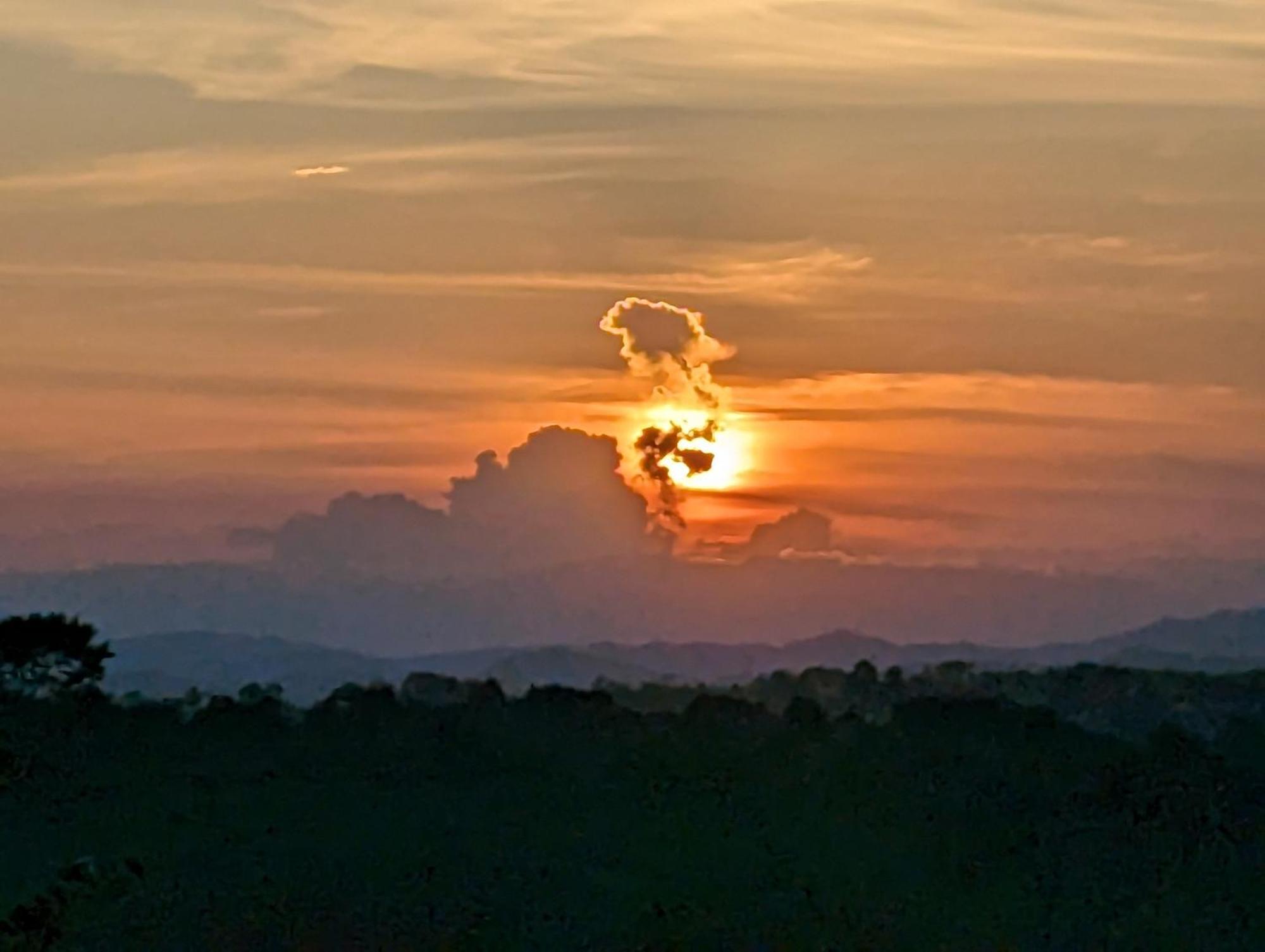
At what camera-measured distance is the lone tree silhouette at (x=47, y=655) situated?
5266cm

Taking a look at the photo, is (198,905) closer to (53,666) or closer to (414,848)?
(414,848)

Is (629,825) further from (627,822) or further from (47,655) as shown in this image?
(47,655)

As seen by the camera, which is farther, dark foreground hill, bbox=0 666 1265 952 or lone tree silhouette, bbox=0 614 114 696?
lone tree silhouette, bbox=0 614 114 696

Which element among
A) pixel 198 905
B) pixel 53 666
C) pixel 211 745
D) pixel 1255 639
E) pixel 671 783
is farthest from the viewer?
pixel 1255 639

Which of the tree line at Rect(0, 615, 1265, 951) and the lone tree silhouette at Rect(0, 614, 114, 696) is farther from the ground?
the lone tree silhouette at Rect(0, 614, 114, 696)

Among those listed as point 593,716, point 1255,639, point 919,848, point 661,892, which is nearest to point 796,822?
Result: point 919,848

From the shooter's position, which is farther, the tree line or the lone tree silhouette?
the lone tree silhouette

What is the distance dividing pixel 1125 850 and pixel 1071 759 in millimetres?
5294

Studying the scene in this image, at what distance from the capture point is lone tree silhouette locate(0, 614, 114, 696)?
52.7m

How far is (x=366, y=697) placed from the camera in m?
47.4

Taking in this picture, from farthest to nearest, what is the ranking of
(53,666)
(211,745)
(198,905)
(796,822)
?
(53,666) < (211,745) < (796,822) < (198,905)

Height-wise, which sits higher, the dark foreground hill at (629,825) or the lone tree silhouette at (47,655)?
the lone tree silhouette at (47,655)

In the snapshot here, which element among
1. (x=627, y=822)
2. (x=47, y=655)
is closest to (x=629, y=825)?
(x=627, y=822)

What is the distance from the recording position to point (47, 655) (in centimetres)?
5391
